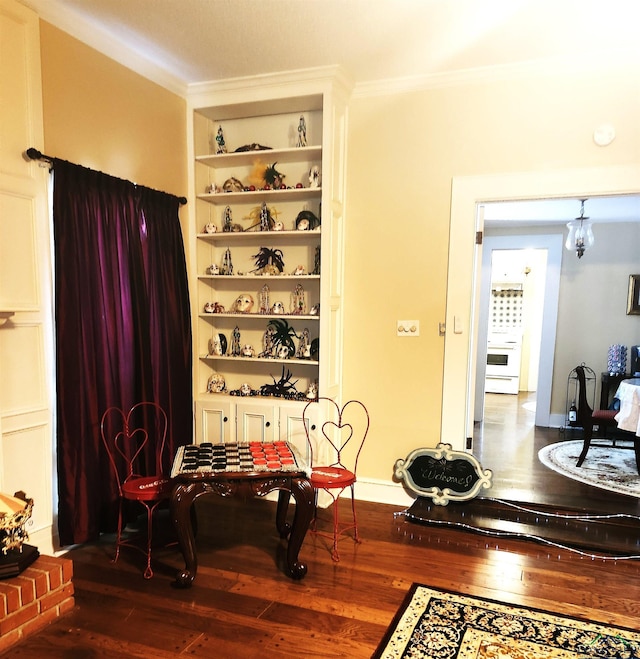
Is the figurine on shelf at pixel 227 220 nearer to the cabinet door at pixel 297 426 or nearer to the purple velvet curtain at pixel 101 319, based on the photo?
the purple velvet curtain at pixel 101 319

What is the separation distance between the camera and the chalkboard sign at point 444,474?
3.39 m

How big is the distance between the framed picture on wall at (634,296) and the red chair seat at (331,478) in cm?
461

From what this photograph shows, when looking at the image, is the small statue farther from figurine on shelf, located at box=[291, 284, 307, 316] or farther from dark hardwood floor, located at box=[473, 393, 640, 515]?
dark hardwood floor, located at box=[473, 393, 640, 515]

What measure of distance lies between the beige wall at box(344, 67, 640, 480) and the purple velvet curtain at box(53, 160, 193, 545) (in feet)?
4.31

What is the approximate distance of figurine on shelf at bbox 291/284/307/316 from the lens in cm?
365

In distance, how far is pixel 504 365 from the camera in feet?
27.9

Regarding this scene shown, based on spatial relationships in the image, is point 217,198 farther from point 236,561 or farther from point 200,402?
point 236,561

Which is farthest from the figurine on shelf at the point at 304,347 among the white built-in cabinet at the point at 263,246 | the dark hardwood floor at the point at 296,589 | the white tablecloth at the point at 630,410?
the white tablecloth at the point at 630,410

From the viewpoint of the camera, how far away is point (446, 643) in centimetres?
209

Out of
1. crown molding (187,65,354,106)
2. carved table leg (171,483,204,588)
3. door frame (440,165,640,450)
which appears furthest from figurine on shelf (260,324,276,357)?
crown molding (187,65,354,106)

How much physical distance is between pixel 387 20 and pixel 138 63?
1.58m

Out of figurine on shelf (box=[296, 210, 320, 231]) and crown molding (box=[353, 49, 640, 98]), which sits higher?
crown molding (box=[353, 49, 640, 98])

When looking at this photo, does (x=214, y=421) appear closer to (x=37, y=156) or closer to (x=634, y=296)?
(x=37, y=156)

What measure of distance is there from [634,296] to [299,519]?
5.13 meters
